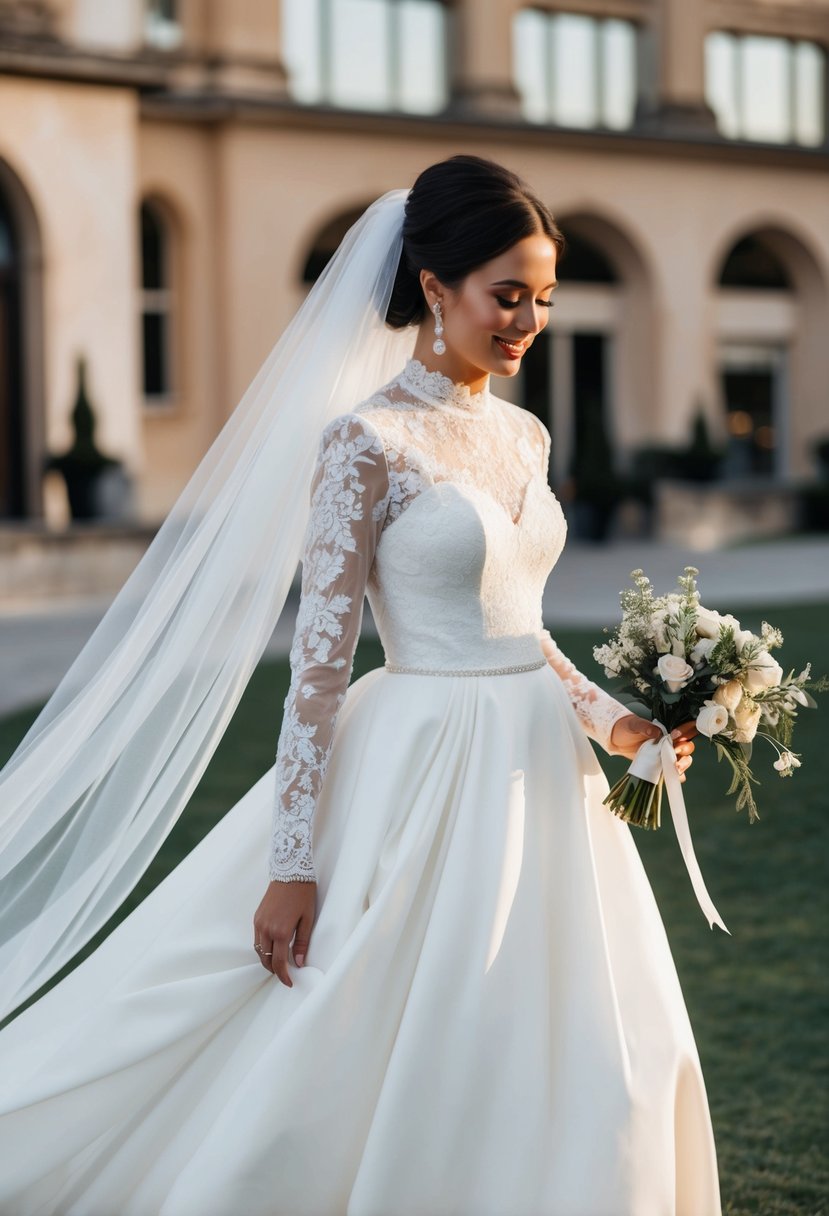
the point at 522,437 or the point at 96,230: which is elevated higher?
the point at 96,230

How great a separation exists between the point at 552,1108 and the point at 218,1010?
0.64 metres

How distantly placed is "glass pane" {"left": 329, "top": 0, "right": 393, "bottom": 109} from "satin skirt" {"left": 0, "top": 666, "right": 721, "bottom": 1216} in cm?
Result: 1960

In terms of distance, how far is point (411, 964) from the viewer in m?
2.95

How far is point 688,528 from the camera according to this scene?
22297 millimetres

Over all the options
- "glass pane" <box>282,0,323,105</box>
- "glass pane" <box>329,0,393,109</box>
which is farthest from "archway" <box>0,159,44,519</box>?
"glass pane" <box>329,0,393,109</box>

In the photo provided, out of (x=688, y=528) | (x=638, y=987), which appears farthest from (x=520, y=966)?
(x=688, y=528)

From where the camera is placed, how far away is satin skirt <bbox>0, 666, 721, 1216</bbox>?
2855 millimetres

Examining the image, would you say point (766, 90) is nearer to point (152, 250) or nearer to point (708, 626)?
point (152, 250)

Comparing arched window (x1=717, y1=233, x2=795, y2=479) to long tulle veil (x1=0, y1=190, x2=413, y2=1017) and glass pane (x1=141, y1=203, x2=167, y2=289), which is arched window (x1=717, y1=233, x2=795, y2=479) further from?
long tulle veil (x1=0, y1=190, x2=413, y2=1017)

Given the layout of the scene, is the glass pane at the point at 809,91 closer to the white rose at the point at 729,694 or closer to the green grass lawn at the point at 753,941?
the green grass lawn at the point at 753,941

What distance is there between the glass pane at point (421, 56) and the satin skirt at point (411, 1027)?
20416 millimetres

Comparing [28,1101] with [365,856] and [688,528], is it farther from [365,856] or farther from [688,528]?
[688,528]

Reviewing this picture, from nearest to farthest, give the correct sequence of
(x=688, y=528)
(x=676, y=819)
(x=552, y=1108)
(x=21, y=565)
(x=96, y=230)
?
(x=552, y=1108) → (x=676, y=819) → (x=21, y=565) → (x=96, y=230) → (x=688, y=528)

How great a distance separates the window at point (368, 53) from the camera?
21.4m
